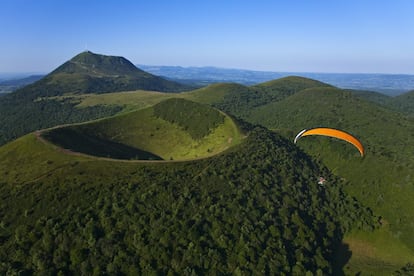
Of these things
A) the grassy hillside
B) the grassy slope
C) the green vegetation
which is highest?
the grassy hillside

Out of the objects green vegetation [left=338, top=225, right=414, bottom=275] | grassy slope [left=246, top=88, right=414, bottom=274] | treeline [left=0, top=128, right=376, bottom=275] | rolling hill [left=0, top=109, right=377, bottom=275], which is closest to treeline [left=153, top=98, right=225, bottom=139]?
rolling hill [left=0, top=109, right=377, bottom=275]

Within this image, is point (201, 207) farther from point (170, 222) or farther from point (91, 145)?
point (91, 145)

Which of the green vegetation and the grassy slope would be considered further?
the grassy slope

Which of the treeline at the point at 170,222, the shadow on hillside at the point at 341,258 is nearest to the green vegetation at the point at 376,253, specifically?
the shadow on hillside at the point at 341,258

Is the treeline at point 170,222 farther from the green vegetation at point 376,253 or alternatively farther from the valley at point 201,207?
the green vegetation at point 376,253

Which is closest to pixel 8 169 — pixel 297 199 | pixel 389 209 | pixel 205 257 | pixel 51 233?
pixel 51 233

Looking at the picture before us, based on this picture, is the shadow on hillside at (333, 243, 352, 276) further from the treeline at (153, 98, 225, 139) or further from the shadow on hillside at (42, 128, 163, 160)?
the shadow on hillside at (42, 128, 163, 160)

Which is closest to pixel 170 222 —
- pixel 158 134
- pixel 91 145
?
pixel 91 145
